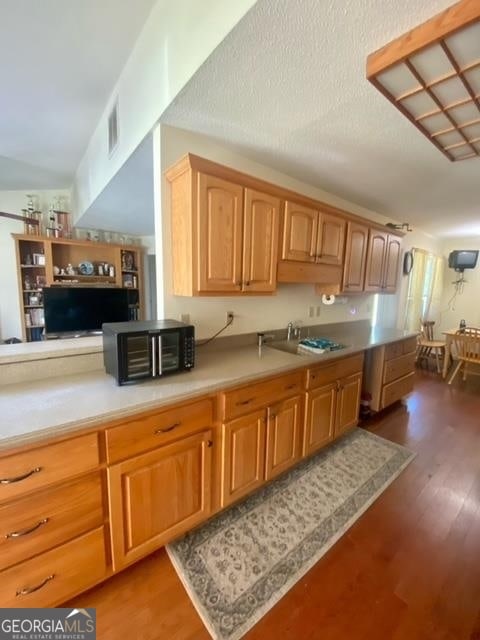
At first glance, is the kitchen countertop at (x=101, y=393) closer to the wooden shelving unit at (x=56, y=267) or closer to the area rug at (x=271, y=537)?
the area rug at (x=271, y=537)

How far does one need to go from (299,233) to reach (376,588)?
6.97ft

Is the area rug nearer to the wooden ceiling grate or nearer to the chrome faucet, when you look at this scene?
the chrome faucet

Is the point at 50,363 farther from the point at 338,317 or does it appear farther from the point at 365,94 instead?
the point at 338,317

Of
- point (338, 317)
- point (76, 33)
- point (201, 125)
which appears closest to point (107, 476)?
point (201, 125)

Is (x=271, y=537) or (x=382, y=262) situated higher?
(x=382, y=262)

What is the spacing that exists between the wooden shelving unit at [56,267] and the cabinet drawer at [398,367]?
3.93 meters

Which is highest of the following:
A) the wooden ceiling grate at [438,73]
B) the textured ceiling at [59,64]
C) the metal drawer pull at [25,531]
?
the textured ceiling at [59,64]

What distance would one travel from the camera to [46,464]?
3.29 ft

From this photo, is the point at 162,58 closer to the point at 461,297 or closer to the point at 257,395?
the point at 257,395

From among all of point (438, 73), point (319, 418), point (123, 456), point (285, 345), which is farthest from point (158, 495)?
point (438, 73)

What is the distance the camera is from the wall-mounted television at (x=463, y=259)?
196 inches

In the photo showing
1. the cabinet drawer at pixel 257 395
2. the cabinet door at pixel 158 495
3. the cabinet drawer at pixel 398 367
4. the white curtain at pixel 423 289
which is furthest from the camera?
the white curtain at pixel 423 289

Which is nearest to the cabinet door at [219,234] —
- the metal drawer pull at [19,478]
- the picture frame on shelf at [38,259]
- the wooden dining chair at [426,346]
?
the metal drawer pull at [19,478]

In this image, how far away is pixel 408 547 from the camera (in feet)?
4.98
